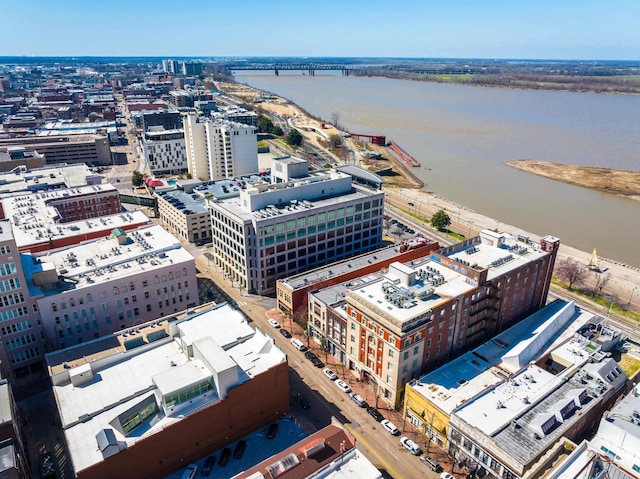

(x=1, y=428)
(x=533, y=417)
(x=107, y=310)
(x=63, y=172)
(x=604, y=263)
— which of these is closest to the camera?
(x=1, y=428)

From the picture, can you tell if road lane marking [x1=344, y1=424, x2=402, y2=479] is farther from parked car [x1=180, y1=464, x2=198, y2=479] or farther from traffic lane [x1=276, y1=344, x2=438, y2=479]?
parked car [x1=180, y1=464, x2=198, y2=479]

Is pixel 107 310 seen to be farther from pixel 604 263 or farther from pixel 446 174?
pixel 446 174

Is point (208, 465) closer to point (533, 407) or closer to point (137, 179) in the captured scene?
point (533, 407)

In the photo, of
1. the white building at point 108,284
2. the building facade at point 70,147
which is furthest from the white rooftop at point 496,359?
the building facade at point 70,147

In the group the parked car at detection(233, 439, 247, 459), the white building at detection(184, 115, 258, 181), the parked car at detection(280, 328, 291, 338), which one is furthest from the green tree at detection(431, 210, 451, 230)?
the parked car at detection(233, 439, 247, 459)

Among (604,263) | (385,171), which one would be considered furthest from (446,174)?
(604,263)

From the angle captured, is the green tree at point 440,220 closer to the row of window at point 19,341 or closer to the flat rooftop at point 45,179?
the flat rooftop at point 45,179
